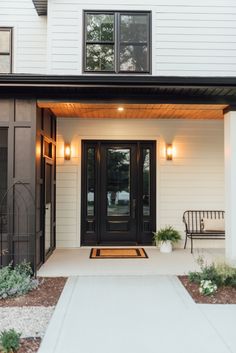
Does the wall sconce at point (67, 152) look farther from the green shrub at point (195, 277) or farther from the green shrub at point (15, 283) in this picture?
the green shrub at point (195, 277)

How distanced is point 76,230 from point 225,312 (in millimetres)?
4510

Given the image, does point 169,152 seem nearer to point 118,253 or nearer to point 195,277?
point 118,253

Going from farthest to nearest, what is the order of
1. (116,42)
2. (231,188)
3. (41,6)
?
1. (41,6)
2. (116,42)
3. (231,188)

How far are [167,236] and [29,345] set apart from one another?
15.5 feet

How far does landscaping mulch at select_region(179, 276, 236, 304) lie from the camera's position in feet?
14.3

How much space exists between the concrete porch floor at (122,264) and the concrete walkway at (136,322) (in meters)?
0.68

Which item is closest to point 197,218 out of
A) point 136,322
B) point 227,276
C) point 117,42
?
point 227,276

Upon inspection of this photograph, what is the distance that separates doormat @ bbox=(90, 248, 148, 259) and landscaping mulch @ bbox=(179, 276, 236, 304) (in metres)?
2.13

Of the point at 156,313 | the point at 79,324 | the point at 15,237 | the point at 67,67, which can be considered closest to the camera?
the point at 79,324

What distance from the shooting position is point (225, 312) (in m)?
3.98

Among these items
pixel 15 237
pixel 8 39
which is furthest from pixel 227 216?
pixel 8 39

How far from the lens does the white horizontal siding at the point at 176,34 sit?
711 centimetres

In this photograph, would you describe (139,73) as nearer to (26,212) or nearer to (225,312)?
(26,212)

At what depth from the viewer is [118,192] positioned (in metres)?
8.14
